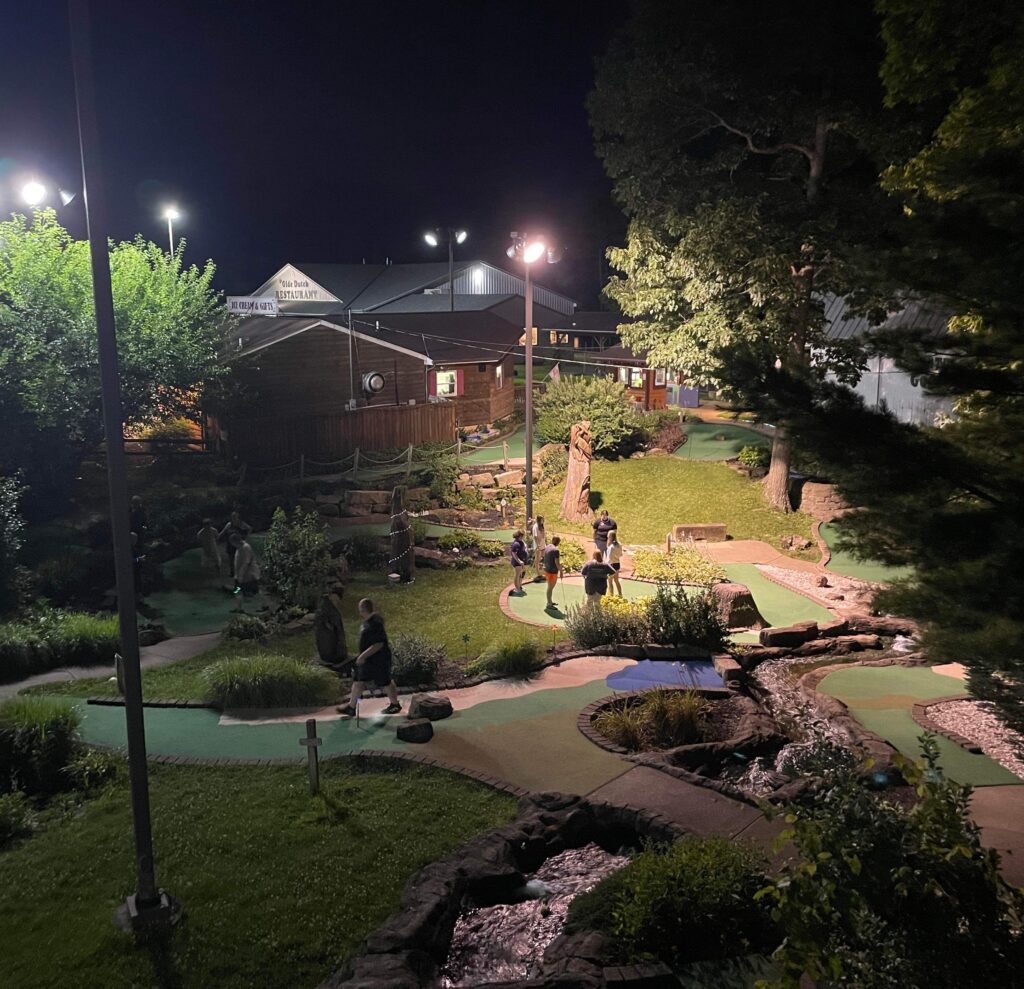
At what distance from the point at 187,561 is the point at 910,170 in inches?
675

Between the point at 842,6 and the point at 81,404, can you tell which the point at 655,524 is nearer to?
the point at 842,6

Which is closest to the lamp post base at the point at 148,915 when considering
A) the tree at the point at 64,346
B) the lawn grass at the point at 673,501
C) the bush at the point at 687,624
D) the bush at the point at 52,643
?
the bush at the point at 52,643

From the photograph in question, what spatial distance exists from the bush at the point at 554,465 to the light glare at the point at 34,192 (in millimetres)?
18287

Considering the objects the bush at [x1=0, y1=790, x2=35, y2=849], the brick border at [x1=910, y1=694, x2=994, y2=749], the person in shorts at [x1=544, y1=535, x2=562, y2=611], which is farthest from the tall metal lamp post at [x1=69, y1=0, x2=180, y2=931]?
the person in shorts at [x1=544, y1=535, x2=562, y2=611]

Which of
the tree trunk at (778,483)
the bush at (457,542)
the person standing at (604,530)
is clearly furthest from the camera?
the tree trunk at (778,483)

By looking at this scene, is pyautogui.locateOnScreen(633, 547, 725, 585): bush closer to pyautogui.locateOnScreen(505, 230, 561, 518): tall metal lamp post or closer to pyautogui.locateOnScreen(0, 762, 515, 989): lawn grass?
pyautogui.locateOnScreen(505, 230, 561, 518): tall metal lamp post

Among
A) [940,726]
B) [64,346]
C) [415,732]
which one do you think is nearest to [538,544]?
[415,732]

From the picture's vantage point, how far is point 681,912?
250 inches

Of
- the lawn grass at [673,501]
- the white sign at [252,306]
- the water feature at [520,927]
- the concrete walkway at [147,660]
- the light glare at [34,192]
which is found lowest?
the water feature at [520,927]

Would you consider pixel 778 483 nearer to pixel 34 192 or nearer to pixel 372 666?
pixel 372 666

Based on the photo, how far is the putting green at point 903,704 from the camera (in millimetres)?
9984

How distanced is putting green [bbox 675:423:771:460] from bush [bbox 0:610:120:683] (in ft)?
63.7

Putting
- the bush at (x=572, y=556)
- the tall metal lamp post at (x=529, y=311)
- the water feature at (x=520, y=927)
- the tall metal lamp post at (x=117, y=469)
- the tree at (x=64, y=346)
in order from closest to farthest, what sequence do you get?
the tall metal lamp post at (x=117, y=469)
the water feature at (x=520, y=927)
the tall metal lamp post at (x=529, y=311)
the bush at (x=572, y=556)
the tree at (x=64, y=346)

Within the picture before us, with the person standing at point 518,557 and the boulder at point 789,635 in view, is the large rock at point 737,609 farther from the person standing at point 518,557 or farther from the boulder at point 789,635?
the person standing at point 518,557
